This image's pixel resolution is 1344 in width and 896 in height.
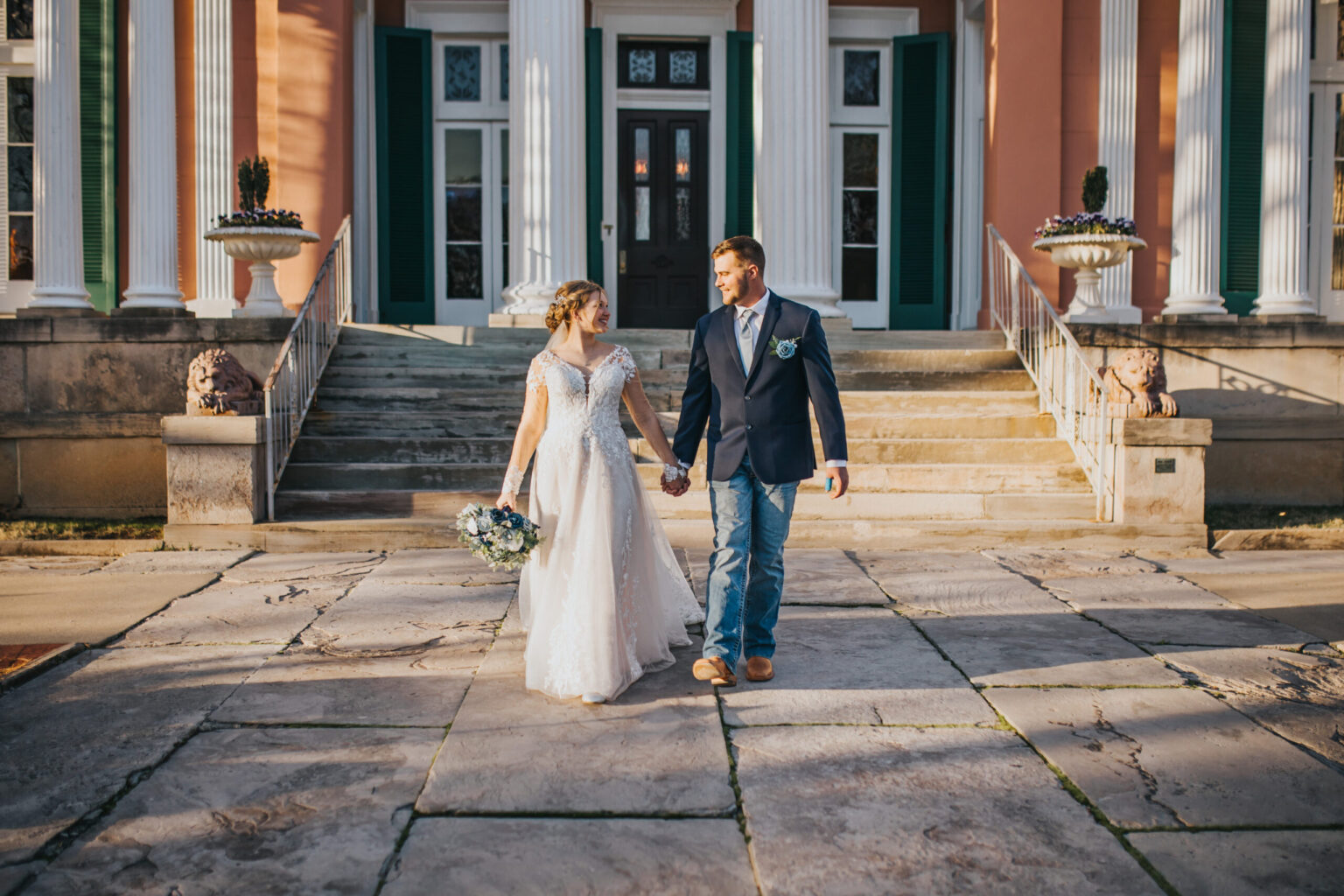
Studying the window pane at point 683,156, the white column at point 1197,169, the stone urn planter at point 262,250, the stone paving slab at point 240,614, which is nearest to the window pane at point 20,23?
the stone urn planter at point 262,250

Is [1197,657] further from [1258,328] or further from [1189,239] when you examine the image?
[1189,239]

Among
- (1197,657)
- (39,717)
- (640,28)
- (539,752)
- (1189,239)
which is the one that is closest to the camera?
(539,752)

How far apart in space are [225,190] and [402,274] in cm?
185

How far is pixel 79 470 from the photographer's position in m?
8.14

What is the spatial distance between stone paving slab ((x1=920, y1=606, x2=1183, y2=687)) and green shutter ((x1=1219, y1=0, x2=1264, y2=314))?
7332 millimetres

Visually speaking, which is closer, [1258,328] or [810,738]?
[810,738]

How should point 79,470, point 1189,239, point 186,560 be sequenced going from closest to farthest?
point 186,560 → point 79,470 → point 1189,239

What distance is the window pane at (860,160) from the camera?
11398 millimetres

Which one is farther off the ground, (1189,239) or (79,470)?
(1189,239)

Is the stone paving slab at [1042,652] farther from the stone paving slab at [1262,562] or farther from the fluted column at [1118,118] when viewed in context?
the fluted column at [1118,118]

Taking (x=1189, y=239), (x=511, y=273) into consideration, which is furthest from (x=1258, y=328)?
(x=511, y=273)

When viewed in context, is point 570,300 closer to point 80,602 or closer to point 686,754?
point 686,754

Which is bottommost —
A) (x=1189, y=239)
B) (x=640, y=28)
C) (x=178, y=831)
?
(x=178, y=831)

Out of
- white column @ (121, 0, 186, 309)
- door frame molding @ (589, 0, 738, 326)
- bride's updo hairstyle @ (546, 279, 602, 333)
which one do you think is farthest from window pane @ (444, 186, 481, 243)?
bride's updo hairstyle @ (546, 279, 602, 333)
